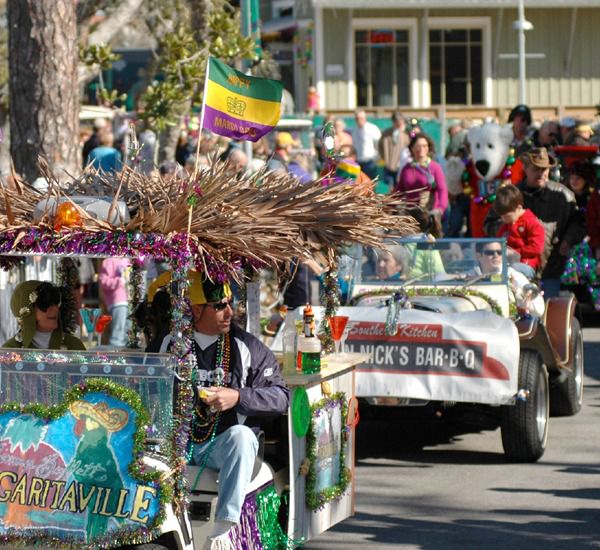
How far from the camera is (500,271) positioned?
9836 millimetres

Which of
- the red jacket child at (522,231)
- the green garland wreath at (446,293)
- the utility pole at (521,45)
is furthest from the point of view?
the utility pole at (521,45)

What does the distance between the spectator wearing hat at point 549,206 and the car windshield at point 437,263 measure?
2.34m

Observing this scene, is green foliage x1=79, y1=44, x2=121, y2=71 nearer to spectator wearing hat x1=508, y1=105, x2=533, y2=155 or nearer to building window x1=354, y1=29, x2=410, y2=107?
spectator wearing hat x1=508, y1=105, x2=533, y2=155

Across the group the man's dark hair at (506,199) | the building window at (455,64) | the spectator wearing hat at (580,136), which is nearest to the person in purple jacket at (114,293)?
the man's dark hair at (506,199)

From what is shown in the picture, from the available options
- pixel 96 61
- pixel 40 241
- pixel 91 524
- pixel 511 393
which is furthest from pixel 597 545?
pixel 96 61

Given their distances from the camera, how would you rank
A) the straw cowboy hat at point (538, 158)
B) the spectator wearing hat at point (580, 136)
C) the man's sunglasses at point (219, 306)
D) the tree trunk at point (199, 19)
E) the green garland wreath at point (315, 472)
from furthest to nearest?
1. the tree trunk at point (199, 19)
2. the spectator wearing hat at point (580, 136)
3. the straw cowboy hat at point (538, 158)
4. the green garland wreath at point (315, 472)
5. the man's sunglasses at point (219, 306)

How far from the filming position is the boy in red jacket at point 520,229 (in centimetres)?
1073

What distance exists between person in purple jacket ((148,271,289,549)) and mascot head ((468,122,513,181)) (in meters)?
8.73

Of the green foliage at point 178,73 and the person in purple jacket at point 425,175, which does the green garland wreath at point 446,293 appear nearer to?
the person in purple jacket at point 425,175

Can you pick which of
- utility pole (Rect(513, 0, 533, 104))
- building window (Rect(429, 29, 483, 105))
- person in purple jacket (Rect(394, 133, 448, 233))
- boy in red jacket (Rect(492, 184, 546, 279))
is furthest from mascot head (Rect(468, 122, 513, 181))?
building window (Rect(429, 29, 483, 105))

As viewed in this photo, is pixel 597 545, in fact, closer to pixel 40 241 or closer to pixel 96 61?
pixel 40 241

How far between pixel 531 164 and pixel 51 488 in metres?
7.72

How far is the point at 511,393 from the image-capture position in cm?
845

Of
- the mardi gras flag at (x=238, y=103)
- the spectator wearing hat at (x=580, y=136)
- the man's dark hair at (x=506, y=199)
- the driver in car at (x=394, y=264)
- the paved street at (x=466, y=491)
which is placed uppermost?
the spectator wearing hat at (x=580, y=136)
